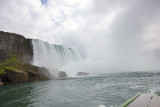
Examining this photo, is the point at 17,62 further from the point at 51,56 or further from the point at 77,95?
the point at 77,95

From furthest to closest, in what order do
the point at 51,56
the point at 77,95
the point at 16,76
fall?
1. the point at 51,56
2. the point at 16,76
3. the point at 77,95

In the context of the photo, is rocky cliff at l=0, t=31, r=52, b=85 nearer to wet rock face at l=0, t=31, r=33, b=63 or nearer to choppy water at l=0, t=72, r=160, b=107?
wet rock face at l=0, t=31, r=33, b=63

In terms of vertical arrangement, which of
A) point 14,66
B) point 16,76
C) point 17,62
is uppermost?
point 17,62

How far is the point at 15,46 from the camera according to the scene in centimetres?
5159

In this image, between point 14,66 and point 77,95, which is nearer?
point 77,95

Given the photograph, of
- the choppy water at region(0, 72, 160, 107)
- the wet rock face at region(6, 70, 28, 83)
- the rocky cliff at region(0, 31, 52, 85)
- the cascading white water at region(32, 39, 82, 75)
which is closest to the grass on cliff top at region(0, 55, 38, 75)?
the rocky cliff at region(0, 31, 52, 85)

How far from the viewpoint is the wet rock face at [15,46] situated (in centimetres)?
4744

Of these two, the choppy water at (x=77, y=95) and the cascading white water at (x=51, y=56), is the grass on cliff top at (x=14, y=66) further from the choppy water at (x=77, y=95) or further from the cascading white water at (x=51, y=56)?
the choppy water at (x=77, y=95)

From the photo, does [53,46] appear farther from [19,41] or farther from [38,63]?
[19,41]

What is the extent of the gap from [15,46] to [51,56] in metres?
16.2

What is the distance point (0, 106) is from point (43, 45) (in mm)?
44058

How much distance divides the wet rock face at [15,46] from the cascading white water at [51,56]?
5478mm

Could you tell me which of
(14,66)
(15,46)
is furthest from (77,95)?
(15,46)

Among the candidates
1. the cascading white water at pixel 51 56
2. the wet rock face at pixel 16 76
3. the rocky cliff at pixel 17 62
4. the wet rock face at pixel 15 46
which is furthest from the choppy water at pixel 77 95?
the wet rock face at pixel 15 46
